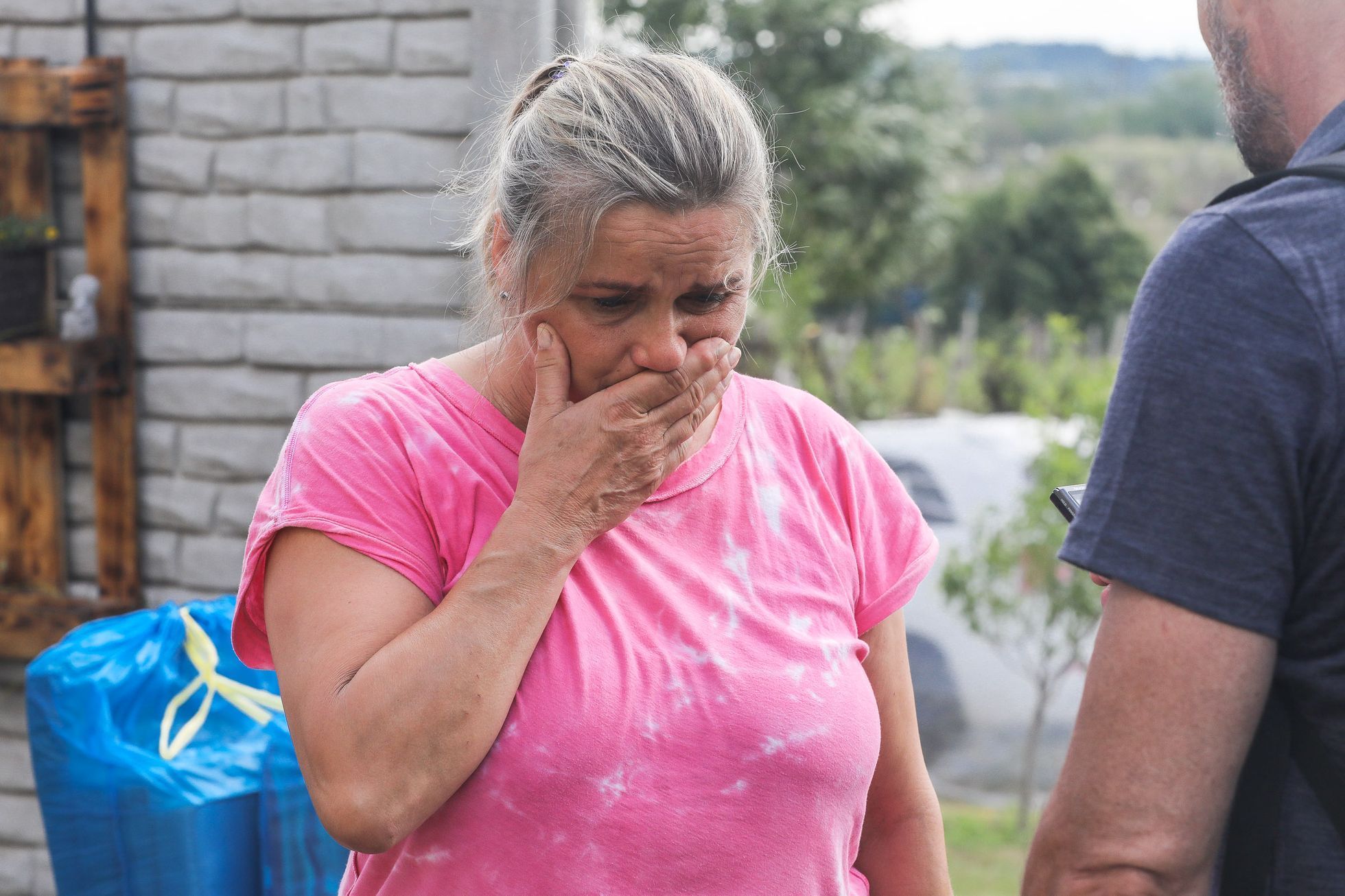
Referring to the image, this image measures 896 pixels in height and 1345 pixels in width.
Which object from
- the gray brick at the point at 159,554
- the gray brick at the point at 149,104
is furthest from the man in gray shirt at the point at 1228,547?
the gray brick at the point at 149,104

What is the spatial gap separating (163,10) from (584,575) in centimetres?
228

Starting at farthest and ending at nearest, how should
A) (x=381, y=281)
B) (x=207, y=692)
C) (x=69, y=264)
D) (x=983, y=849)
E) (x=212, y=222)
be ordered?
(x=983, y=849) → (x=69, y=264) → (x=212, y=222) → (x=381, y=281) → (x=207, y=692)

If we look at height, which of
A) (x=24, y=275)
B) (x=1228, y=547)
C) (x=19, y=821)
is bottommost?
(x=19, y=821)

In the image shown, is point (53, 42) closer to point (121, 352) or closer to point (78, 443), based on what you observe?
point (121, 352)

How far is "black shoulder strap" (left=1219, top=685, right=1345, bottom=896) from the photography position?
39.0 inches

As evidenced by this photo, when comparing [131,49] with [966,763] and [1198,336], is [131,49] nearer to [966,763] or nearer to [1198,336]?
[1198,336]

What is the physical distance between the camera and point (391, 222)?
2.84 m

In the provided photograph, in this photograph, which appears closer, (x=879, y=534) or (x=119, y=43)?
(x=879, y=534)

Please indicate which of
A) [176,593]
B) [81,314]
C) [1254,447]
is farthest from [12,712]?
[1254,447]

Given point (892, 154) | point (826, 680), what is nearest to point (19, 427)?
point (826, 680)

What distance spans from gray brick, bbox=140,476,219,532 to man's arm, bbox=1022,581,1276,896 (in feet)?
8.07

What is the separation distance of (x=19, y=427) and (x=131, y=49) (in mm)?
987

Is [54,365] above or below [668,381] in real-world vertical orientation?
below

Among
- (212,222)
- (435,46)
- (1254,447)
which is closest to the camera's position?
(1254,447)
